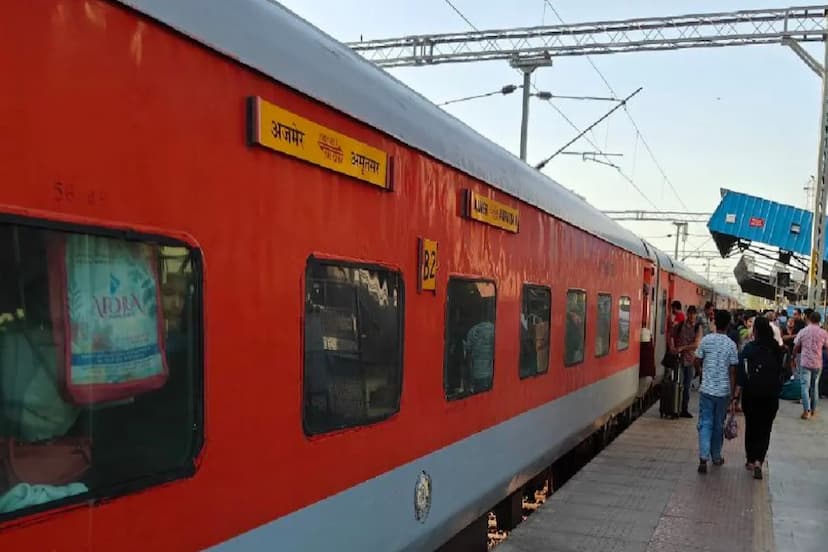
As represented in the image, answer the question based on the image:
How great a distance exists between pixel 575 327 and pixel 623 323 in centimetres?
333

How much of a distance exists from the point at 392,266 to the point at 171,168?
161cm

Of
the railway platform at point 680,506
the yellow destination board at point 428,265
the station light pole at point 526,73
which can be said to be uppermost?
the station light pole at point 526,73

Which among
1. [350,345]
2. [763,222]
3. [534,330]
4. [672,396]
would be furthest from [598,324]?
A: [763,222]

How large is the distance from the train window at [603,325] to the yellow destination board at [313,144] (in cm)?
577

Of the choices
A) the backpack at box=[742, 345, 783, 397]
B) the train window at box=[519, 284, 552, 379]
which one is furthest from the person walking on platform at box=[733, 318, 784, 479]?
the train window at box=[519, 284, 552, 379]

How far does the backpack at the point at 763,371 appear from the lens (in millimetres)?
7496

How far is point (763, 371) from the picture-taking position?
752cm

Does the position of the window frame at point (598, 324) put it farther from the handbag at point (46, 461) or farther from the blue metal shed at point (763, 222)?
the blue metal shed at point (763, 222)

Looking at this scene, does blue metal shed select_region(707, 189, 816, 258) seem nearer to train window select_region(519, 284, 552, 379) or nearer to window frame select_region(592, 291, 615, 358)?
window frame select_region(592, 291, 615, 358)

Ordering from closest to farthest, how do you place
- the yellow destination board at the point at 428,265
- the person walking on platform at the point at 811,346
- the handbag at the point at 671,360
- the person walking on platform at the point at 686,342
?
the yellow destination board at the point at 428,265 < the person walking on platform at the point at 686,342 < the person walking on platform at the point at 811,346 < the handbag at the point at 671,360

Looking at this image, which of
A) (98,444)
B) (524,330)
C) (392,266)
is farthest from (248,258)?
(524,330)

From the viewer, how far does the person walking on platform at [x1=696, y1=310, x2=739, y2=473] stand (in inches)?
302

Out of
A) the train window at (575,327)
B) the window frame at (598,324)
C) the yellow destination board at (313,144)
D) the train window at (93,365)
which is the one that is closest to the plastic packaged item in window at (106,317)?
the train window at (93,365)

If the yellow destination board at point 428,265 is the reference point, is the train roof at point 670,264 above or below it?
above
